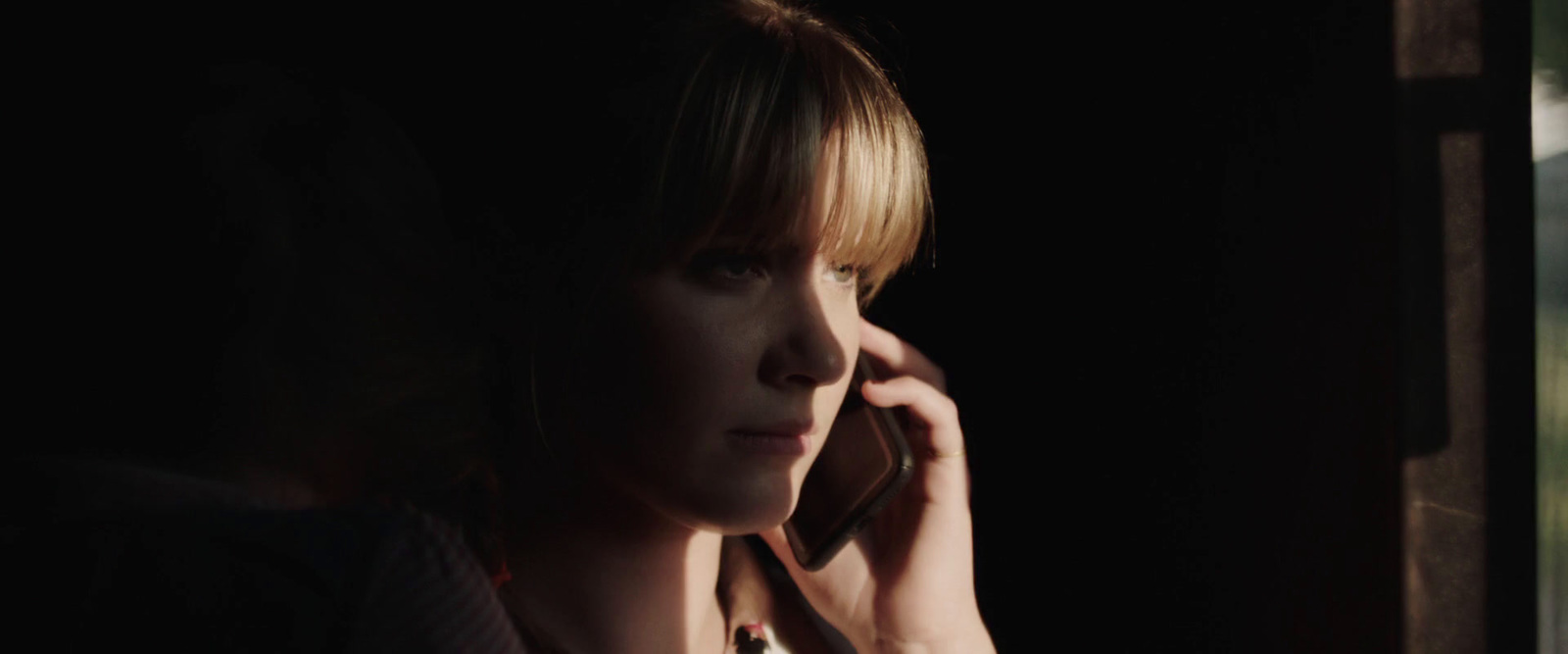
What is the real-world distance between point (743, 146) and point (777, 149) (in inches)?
1.2

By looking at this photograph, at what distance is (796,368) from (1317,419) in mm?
659

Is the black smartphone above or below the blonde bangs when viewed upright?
below

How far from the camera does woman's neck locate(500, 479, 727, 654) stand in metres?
0.97

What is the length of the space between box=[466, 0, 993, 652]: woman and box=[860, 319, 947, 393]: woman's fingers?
0.27 meters

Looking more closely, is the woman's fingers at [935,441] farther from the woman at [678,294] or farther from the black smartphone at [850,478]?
the woman at [678,294]

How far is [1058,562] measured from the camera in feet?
5.24

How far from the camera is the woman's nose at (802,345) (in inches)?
35.7

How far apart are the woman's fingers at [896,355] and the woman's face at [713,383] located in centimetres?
34

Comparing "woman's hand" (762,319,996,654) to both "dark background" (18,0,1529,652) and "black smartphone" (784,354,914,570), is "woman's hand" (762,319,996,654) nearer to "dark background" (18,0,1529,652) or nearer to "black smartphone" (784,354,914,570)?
"black smartphone" (784,354,914,570)

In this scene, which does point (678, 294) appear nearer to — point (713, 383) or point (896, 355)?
point (713, 383)

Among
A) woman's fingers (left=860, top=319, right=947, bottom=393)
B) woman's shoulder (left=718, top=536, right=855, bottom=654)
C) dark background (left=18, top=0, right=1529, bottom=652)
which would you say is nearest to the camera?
dark background (left=18, top=0, right=1529, bottom=652)

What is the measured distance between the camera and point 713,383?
2.88 feet

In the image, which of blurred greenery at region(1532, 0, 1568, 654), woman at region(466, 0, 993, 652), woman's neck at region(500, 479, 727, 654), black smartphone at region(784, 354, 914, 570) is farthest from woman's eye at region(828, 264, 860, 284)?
blurred greenery at region(1532, 0, 1568, 654)

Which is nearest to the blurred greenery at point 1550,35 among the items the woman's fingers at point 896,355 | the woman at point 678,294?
the woman at point 678,294
